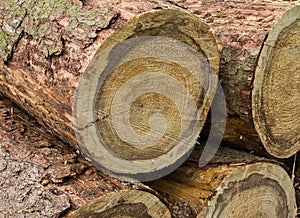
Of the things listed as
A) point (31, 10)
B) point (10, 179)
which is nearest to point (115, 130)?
point (10, 179)

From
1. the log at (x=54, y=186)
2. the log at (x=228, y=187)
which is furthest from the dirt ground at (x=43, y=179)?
the log at (x=228, y=187)

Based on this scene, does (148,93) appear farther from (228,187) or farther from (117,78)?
(228,187)

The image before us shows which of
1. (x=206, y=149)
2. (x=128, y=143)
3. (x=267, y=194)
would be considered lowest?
(x=267, y=194)

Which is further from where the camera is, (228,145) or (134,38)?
(228,145)

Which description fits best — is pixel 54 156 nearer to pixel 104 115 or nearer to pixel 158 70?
pixel 104 115

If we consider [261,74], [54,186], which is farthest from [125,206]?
[261,74]

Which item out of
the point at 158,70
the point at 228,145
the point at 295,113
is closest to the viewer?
the point at 158,70

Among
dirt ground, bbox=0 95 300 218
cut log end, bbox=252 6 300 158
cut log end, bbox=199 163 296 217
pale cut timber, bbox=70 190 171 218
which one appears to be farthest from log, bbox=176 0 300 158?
dirt ground, bbox=0 95 300 218
